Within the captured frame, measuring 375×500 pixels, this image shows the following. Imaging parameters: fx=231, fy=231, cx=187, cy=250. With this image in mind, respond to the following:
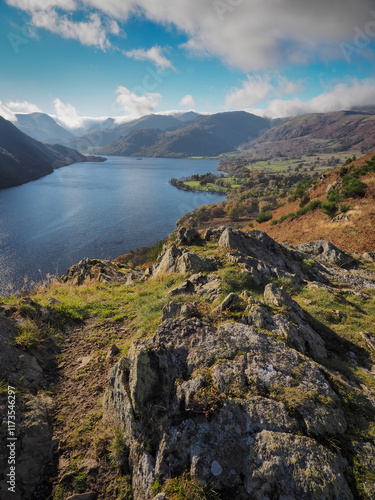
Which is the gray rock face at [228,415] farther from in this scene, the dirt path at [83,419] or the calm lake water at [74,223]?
the calm lake water at [74,223]

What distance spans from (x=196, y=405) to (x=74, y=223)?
8960cm

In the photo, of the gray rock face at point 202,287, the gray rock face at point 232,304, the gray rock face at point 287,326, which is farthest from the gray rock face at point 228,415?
the gray rock face at point 202,287

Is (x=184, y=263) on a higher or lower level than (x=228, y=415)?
lower

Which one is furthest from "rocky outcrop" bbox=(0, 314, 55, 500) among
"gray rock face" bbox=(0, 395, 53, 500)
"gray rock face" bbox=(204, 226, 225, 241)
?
"gray rock face" bbox=(204, 226, 225, 241)

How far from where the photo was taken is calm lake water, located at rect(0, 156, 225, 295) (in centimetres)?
5909

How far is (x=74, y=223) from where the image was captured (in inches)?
3280

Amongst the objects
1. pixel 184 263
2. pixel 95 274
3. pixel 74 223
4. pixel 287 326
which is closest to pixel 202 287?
pixel 184 263

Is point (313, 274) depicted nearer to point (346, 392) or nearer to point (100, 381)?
point (346, 392)

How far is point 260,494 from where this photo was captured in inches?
142

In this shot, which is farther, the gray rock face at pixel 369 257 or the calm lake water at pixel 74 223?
the calm lake water at pixel 74 223

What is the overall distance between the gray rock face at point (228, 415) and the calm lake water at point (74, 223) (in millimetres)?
34548

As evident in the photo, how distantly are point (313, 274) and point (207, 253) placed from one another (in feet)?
31.2

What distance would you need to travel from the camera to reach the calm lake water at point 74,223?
59094 millimetres

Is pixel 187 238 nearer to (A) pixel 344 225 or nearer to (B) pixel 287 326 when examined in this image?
(B) pixel 287 326
